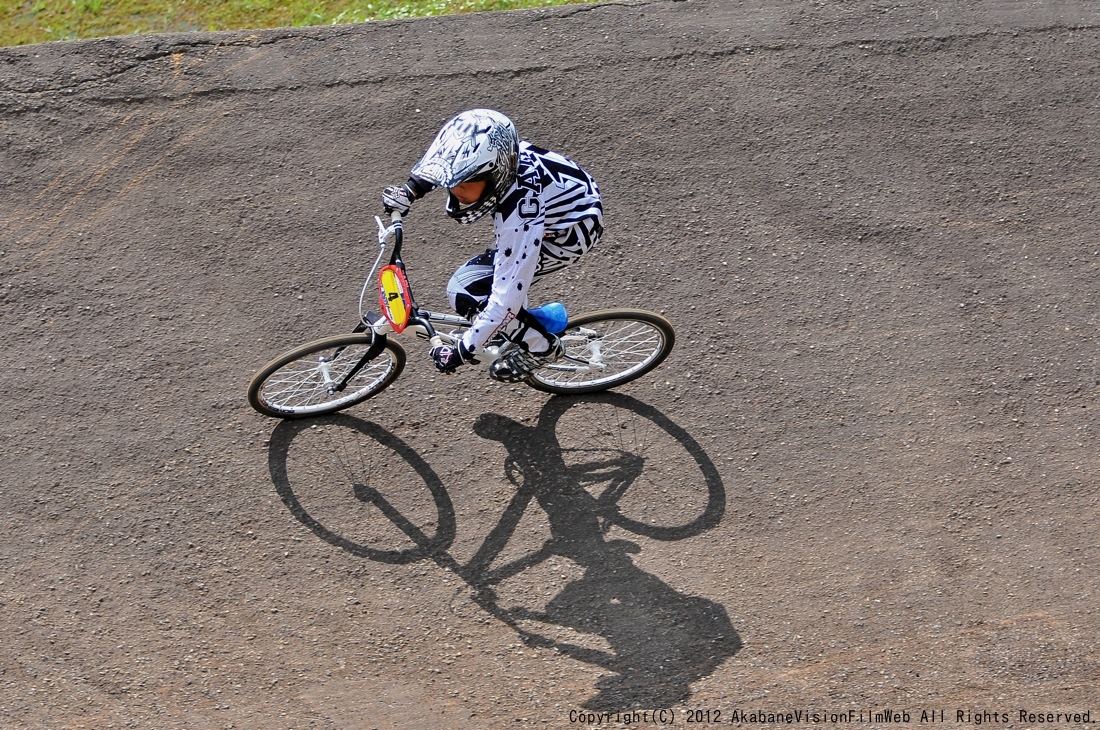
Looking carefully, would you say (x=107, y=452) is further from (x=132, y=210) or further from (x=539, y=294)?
(x=539, y=294)

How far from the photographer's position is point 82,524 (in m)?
6.09

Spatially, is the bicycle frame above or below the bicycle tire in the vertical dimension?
above

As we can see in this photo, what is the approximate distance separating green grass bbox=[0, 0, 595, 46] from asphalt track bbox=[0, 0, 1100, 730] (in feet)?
1.92

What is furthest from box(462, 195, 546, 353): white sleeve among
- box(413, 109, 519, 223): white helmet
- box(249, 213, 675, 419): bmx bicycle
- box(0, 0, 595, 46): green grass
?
box(0, 0, 595, 46): green grass

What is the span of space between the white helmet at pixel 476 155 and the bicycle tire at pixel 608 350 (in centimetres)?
134

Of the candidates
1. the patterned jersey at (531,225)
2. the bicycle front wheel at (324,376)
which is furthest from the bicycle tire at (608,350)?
the bicycle front wheel at (324,376)

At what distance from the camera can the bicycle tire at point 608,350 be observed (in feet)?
20.5

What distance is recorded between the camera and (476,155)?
16.3ft

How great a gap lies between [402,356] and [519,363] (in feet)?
2.56

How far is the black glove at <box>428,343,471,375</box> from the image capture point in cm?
548

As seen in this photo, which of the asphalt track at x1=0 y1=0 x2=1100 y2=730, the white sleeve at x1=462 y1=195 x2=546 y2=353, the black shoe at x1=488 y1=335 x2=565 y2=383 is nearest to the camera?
the white sleeve at x1=462 y1=195 x2=546 y2=353

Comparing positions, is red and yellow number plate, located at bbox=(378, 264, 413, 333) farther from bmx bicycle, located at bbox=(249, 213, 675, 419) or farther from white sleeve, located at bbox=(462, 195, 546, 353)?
white sleeve, located at bbox=(462, 195, 546, 353)

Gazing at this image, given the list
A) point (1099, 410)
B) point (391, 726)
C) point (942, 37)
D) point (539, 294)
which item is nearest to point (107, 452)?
point (391, 726)

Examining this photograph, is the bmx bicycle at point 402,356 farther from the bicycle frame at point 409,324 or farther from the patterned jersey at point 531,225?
the patterned jersey at point 531,225
